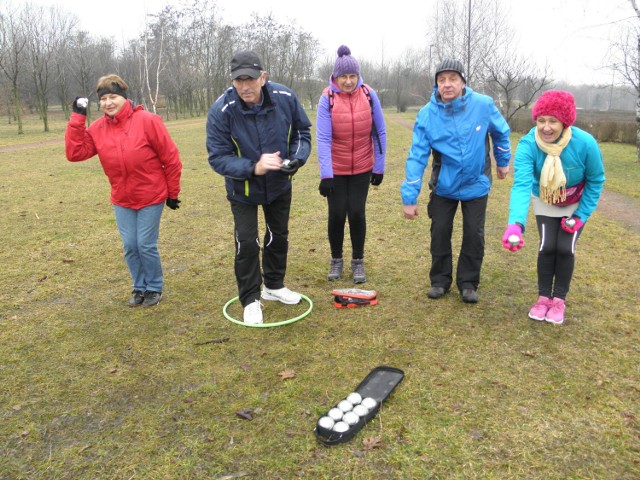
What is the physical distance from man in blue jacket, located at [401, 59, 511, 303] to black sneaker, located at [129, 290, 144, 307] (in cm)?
262

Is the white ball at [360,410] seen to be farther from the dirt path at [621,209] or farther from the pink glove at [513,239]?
the dirt path at [621,209]

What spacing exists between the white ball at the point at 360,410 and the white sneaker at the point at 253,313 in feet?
4.94

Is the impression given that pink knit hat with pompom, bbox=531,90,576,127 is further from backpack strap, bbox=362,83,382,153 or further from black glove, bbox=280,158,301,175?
black glove, bbox=280,158,301,175

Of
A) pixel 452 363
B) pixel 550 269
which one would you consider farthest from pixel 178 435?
pixel 550 269

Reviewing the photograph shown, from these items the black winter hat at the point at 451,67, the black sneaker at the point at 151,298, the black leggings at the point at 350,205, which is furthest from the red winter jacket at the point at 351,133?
the black sneaker at the point at 151,298

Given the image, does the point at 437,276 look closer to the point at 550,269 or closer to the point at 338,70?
the point at 550,269

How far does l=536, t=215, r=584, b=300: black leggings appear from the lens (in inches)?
160

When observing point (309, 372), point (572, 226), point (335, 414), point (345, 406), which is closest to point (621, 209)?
point (572, 226)

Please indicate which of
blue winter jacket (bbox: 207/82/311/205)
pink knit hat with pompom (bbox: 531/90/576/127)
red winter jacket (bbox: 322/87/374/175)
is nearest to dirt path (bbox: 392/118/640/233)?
pink knit hat with pompom (bbox: 531/90/576/127)

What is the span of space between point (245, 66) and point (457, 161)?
193 centimetres

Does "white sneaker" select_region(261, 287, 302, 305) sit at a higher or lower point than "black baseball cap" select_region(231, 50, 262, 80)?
lower

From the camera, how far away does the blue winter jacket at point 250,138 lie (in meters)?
3.96

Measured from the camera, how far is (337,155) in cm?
473

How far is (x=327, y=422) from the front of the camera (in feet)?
9.39
